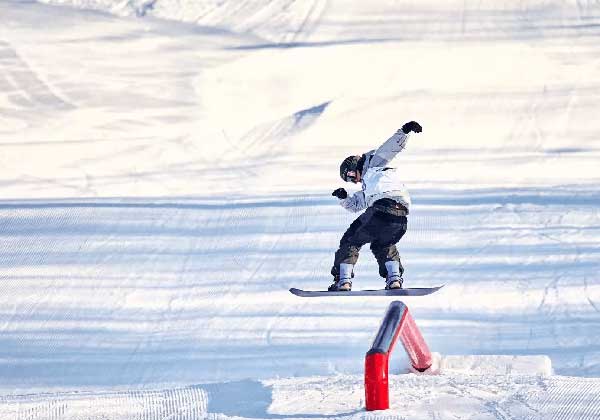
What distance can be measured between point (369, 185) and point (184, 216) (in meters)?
3.55

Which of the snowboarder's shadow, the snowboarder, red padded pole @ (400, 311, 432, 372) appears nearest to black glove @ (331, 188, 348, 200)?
the snowboarder

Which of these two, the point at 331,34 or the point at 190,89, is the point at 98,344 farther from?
the point at 331,34

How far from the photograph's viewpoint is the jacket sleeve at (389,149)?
25.0 ft

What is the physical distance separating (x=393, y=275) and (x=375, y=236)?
10.9 inches

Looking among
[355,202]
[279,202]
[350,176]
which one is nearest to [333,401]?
[355,202]

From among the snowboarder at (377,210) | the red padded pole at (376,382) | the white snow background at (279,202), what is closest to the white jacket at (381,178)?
the snowboarder at (377,210)

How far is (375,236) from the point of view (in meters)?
7.74

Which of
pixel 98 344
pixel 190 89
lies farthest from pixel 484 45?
pixel 98 344

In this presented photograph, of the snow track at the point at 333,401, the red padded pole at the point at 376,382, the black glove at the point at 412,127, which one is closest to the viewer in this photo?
the red padded pole at the point at 376,382

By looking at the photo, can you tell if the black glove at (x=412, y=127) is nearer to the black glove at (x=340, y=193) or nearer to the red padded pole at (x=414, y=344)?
the black glove at (x=340, y=193)

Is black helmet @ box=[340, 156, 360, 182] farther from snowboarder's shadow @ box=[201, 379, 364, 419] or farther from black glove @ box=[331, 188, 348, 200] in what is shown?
snowboarder's shadow @ box=[201, 379, 364, 419]

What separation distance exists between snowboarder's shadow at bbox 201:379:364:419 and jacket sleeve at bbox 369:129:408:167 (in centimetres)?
147

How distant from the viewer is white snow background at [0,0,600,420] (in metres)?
8.12

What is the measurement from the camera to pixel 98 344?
8828mm
